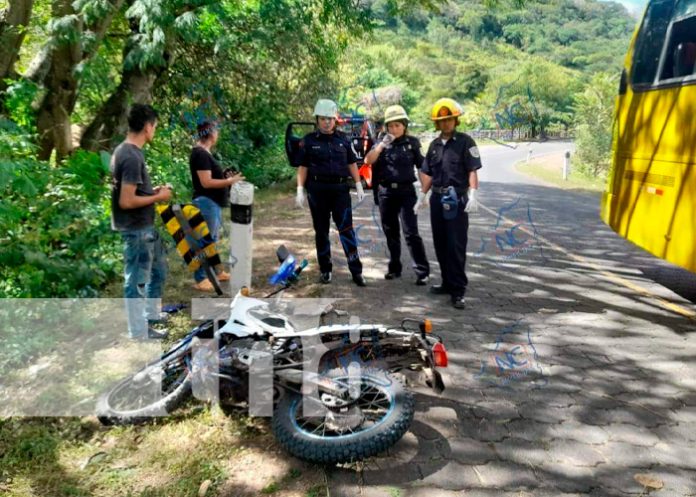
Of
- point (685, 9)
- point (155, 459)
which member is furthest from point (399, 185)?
point (155, 459)

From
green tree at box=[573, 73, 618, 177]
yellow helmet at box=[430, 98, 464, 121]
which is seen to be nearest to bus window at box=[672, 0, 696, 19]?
yellow helmet at box=[430, 98, 464, 121]

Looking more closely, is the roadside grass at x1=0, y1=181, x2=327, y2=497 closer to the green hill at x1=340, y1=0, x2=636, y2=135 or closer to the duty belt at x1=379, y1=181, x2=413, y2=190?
the duty belt at x1=379, y1=181, x2=413, y2=190

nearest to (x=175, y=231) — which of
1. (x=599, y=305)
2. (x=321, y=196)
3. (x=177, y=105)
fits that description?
(x=321, y=196)

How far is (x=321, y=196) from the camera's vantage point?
560 centimetres

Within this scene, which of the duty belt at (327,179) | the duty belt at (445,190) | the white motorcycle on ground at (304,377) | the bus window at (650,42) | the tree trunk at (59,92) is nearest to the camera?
the white motorcycle on ground at (304,377)

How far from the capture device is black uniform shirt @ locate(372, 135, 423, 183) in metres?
5.55

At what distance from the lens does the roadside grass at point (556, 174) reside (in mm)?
16941

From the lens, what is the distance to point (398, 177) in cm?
555

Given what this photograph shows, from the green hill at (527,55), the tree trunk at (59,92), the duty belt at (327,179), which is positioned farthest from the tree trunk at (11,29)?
the green hill at (527,55)

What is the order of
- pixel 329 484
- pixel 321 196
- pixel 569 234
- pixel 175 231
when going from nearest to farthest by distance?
pixel 329 484
pixel 175 231
pixel 321 196
pixel 569 234

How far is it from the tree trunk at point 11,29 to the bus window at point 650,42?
6362 mm

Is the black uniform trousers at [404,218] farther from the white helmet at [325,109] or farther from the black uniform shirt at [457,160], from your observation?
the white helmet at [325,109]

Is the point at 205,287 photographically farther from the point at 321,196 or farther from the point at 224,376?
the point at 224,376

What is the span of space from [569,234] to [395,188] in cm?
443
